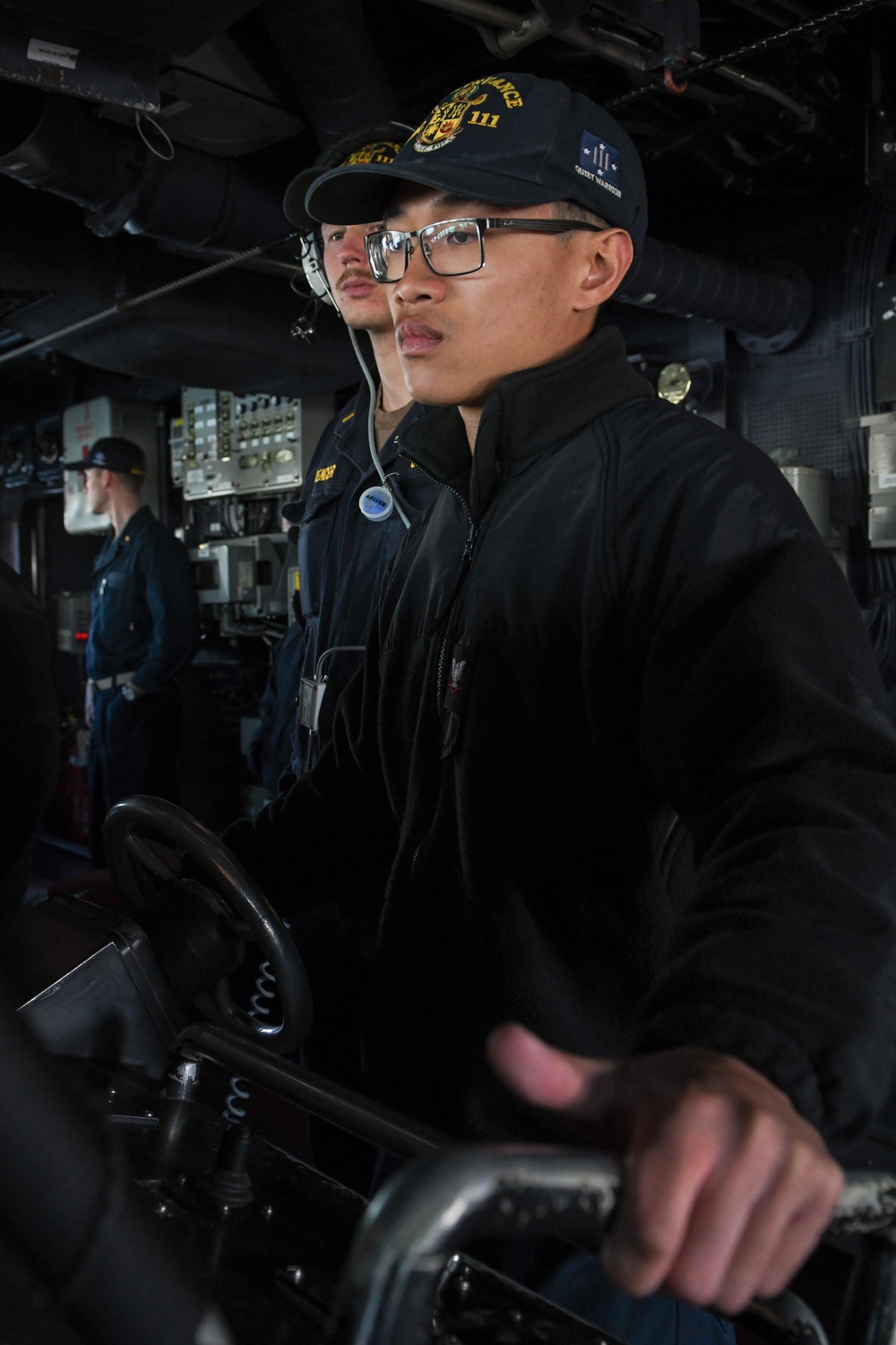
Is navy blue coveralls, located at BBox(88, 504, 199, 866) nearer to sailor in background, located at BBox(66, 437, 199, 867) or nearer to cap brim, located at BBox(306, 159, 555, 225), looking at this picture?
sailor in background, located at BBox(66, 437, 199, 867)

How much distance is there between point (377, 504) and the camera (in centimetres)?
234

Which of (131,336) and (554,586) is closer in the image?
(554,586)

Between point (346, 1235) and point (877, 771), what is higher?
point (877, 771)

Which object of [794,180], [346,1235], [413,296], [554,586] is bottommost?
[346,1235]

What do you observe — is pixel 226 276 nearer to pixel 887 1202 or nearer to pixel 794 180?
pixel 794 180

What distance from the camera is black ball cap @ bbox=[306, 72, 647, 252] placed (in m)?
1.21

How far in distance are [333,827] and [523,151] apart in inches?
34.8

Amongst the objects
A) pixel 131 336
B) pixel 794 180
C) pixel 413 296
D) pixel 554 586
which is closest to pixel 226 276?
pixel 131 336

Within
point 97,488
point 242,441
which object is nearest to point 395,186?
point 97,488

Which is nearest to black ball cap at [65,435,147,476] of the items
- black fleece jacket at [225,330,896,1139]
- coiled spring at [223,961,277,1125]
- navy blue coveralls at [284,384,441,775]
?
navy blue coveralls at [284,384,441,775]

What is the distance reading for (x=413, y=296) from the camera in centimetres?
129

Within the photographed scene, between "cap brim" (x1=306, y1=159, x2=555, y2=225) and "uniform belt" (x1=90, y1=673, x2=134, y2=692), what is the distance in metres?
3.74

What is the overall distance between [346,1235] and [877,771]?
2.15 feet

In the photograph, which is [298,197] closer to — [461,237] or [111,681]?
[461,237]
